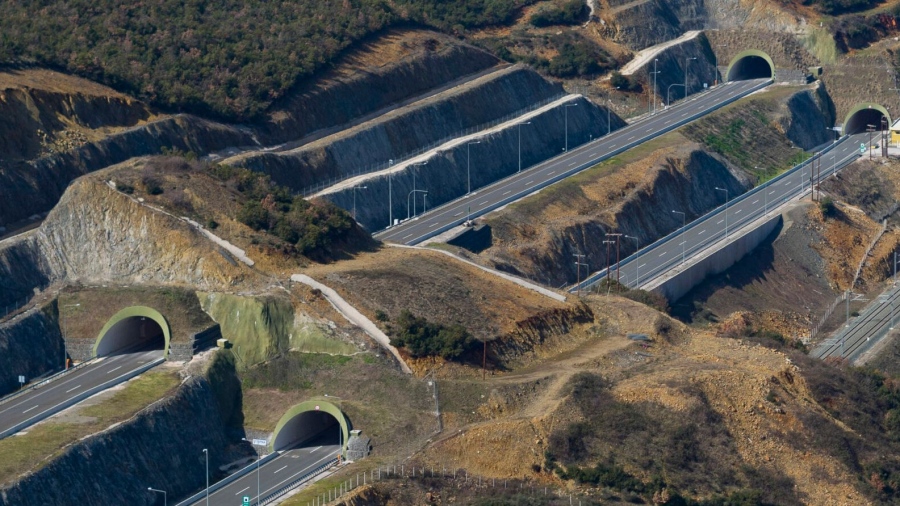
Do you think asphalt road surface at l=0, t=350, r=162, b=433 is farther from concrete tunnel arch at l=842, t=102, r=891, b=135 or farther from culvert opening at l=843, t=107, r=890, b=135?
culvert opening at l=843, t=107, r=890, b=135

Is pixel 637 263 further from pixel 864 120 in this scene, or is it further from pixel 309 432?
pixel 864 120

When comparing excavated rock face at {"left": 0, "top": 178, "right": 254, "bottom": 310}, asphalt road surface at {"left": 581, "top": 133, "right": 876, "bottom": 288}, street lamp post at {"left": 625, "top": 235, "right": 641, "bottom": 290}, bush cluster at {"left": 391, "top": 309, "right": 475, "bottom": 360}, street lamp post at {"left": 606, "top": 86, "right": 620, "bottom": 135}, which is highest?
excavated rock face at {"left": 0, "top": 178, "right": 254, "bottom": 310}

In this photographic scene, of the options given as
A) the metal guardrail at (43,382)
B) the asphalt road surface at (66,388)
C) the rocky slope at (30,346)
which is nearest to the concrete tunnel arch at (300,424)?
the asphalt road surface at (66,388)

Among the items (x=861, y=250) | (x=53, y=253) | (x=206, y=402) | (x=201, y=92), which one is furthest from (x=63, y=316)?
(x=861, y=250)

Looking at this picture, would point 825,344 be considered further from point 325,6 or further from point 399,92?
point 325,6

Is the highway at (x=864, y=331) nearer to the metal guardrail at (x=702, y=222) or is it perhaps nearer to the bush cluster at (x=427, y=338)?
the metal guardrail at (x=702, y=222)

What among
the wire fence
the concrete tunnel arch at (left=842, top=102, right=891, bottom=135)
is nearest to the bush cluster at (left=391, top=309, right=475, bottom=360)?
the wire fence
